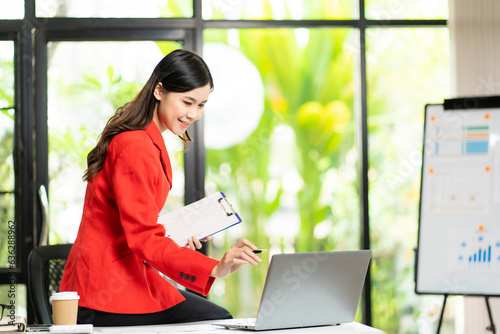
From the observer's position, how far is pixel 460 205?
277 cm

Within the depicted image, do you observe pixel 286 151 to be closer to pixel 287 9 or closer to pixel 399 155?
pixel 399 155

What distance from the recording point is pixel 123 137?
1.78 meters

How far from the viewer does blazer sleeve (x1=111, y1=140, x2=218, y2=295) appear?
163cm

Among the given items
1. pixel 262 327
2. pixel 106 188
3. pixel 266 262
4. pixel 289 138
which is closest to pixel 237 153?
pixel 289 138

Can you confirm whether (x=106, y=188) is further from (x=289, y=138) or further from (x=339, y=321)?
(x=289, y=138)

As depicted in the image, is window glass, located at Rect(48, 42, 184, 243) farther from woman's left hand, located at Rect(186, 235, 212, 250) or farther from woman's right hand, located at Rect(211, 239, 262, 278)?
woman's right hand, located at Rect(211, 239, 262, 278)

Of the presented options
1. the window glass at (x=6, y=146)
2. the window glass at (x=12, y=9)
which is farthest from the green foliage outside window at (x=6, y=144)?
the window glass at (x=12, y=9)

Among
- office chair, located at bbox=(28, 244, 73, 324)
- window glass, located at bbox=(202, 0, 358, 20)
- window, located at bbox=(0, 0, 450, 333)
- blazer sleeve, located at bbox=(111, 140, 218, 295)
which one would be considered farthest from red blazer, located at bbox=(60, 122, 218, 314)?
window glass, located at bbox=(202, 0, 358, 20)

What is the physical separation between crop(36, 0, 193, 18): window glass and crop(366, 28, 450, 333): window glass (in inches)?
49.3

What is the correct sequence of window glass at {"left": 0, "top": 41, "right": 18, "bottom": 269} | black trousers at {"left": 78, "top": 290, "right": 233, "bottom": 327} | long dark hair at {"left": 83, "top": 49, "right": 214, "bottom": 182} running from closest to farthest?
black trousers at {"left": 78, "top": 290, "right": 233, "bottom": 327}
long dark hair at {"left": 83, "top": 49, "right": 214, "bottom": 182}
window glass at {"left": 0, "top": 41, "right": 18, "bottom": 269}

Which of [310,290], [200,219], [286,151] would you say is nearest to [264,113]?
[286,151]

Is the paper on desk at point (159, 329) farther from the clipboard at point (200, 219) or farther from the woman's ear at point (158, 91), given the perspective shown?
the woman's ear at point (158, 91)

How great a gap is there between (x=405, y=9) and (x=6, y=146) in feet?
8.13

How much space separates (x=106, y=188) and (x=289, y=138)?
104 inches
